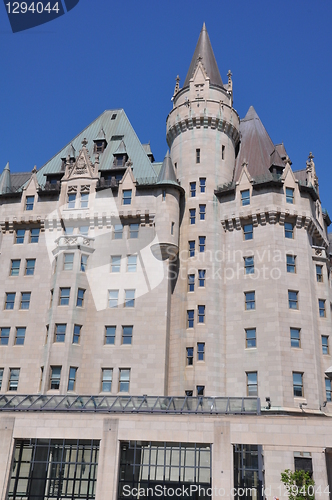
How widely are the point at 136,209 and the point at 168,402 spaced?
22954 millimetres

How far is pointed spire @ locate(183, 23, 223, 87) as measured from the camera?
61019 mm

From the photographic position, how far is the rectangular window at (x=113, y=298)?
4956 centimetres

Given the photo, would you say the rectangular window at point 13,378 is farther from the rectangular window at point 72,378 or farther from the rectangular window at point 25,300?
the rectangular window at point 25,300

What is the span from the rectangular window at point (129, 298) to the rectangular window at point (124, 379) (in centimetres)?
640

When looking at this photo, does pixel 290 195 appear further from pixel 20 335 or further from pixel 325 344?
pixel 20 335

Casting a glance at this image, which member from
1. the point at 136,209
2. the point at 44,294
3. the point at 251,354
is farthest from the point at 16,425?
the point at 136,209

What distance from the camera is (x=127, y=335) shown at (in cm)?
4809

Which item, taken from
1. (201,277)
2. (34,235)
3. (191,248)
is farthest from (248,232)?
(34,235)

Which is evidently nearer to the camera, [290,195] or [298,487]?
[298,487]

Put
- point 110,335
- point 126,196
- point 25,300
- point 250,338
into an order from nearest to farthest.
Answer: point 250,338, point 110,335, point 25,300, point 126,196

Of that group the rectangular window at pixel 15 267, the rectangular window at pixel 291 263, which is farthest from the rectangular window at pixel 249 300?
the rectangular window at pixel 15 267

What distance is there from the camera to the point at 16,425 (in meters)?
35.2

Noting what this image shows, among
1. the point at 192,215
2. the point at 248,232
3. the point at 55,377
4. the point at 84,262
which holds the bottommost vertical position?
the point at 55,377

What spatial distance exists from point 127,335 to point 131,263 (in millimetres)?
7566
